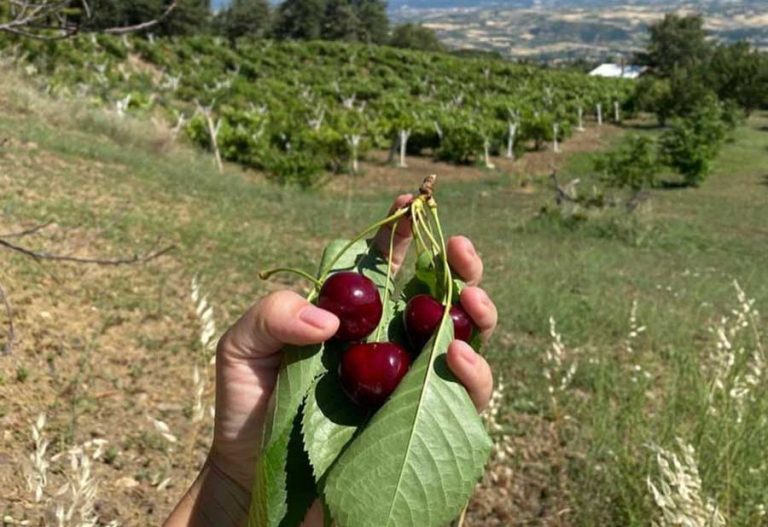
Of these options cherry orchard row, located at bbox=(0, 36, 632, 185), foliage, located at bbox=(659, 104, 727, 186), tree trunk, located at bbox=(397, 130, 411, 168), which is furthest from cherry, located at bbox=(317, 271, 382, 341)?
tree trunk, located at bbox=(397, 130, 411, 168)

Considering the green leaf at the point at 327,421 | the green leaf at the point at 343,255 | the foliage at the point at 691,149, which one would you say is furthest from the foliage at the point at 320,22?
the green leaf at the point at 327,421

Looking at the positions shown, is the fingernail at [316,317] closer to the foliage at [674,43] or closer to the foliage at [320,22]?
the foliage at [320,22]

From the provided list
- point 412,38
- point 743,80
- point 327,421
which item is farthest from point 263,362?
point 412,38

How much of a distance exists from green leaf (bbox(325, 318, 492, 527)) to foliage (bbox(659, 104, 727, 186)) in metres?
24.8

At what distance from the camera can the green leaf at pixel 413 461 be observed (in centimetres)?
83

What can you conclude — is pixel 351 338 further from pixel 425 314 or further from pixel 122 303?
pixel 122 303

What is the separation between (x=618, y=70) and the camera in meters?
79.1

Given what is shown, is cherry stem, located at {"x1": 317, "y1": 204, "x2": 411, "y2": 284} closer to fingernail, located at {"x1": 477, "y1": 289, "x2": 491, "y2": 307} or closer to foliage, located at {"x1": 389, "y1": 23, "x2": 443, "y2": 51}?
fingernail, located at {"x1": 477, "y1": 289, "x2": 491, "y2": 307}

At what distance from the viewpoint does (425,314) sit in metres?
0.96

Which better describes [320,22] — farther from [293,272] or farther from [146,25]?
[293,272]

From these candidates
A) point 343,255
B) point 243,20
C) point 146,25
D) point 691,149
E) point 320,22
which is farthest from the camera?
point 320,22

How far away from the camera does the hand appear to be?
3.10ft

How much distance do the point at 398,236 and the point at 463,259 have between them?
0.10 metres

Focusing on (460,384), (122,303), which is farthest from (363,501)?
(122,303)
